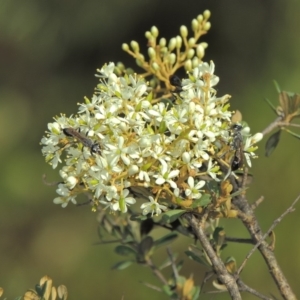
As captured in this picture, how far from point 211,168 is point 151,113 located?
0.38 ft

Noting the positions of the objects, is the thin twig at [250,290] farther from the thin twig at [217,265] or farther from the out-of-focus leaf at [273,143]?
the out-of-focus leaf at [273,143]

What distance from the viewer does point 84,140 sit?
82cm

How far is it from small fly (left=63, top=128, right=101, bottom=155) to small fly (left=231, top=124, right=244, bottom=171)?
18 centimetres

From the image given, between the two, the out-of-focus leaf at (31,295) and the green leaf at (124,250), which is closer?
the out-of-focus leaf at (31,295)

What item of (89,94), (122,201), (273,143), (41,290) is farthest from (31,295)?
(89,94)

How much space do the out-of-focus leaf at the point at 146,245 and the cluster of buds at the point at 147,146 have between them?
288mm

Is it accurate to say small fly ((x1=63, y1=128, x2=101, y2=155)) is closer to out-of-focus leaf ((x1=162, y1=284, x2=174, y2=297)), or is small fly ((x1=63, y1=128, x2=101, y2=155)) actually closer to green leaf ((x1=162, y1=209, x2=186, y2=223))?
green leaf ((x1=162, y1=209, x2=186, y2=223))

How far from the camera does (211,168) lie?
0.86m

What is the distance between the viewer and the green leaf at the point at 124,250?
116 cm

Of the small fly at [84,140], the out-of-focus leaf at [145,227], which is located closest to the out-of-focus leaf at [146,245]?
the out-of-focus leaf at [145,227]

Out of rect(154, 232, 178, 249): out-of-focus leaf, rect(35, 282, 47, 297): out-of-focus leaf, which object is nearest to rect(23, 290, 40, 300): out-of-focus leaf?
rect(35, 282, 47, 297): out-of-focus leaf

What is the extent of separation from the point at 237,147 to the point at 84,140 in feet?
0.64

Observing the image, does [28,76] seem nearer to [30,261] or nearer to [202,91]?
[30,261]

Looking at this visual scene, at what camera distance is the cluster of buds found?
2.61ft
